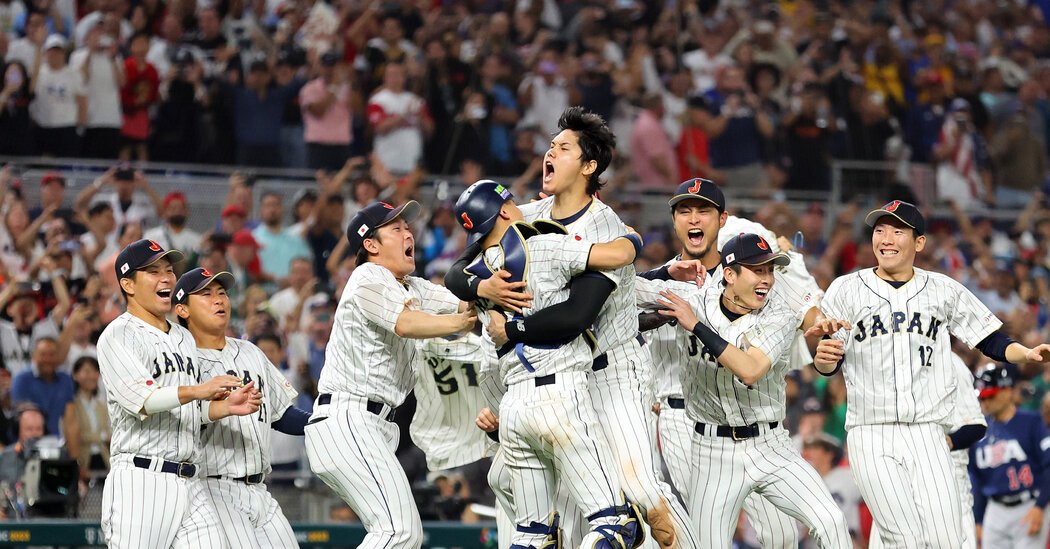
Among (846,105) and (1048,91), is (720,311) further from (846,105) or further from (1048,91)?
(1048,91)

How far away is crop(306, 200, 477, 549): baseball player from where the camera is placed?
6816 millimetres

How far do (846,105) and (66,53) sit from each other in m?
8.21

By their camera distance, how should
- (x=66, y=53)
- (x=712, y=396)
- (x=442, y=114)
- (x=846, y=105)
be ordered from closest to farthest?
(x=712, y=396) < (x=66, y=53) < (x=442, y=114) < (x=846, y=105)

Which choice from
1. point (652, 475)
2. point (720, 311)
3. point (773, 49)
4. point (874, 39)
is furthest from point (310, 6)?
point (652, 475)

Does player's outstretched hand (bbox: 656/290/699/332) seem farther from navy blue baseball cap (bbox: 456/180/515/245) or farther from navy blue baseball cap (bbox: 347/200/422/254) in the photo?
navy blue baseball cap (bbox: 347/200/422/254)

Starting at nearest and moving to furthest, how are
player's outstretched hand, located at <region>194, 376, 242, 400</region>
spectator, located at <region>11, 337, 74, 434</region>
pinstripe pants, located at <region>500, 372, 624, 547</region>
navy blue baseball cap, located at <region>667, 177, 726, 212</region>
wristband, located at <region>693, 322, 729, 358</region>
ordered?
pinstripe pants, located at <region>500, 372, 624, 547</region> → player's outstretched hand, located at <region>194, 376, 242, 400</region> → wristband, located at <region>693, 322, 729, 358</region> → navy blue baseball cap, located at <region>667, 177, 726, 212</region> → spectator, located at <region>11, 337, 74, 434</region>

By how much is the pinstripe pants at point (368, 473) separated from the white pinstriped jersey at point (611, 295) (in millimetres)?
1234

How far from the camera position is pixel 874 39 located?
17.3 meters

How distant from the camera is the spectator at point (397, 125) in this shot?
13.5m

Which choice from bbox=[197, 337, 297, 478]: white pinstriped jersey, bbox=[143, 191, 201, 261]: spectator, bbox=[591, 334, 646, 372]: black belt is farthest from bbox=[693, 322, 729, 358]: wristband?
bbox=[143, 191, 201, 261]: spectator

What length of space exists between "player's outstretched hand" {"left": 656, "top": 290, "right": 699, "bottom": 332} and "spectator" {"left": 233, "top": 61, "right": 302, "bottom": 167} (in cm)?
705

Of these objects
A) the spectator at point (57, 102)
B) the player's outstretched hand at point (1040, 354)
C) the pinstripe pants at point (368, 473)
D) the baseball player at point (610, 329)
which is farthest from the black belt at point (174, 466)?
the spectator at point (57, 102)

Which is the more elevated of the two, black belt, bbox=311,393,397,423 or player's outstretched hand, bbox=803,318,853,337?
player's outstretched hand, bbox=803,318,853,337

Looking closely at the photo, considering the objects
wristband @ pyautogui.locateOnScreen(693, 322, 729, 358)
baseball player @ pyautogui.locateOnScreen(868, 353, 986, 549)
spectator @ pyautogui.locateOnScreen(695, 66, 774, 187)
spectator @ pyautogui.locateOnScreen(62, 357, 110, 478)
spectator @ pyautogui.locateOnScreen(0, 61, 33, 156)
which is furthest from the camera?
spectator @ pyautogui.locateOnScreen(695, 66, 774, 187)
